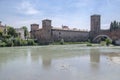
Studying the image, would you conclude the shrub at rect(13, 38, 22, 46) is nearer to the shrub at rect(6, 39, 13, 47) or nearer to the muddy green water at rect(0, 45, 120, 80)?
the shrub at rect(6, 39, 13, 47)

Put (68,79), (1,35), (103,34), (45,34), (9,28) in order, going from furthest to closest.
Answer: (103,34) < (45,34) < (9,28) < (1,35) < (68,79)

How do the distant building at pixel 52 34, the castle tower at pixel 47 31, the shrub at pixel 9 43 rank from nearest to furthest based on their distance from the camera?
1. the shrub at pixel 9 43
2. the castle tower at pixel 47 31
3. the distant building at pixel 52 34

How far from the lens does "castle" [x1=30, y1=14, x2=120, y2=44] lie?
6112 centimetres

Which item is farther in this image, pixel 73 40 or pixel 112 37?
pixel 73 40

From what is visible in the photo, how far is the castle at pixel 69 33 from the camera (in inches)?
2406

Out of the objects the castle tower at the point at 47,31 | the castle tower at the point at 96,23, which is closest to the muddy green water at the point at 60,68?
the castle tower at the point at 47,31

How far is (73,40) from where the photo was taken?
6738cm

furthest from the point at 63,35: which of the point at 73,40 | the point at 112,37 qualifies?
the point at 112,37

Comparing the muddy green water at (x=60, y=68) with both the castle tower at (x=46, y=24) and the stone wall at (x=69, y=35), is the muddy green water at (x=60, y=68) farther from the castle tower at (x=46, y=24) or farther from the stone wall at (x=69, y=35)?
the stone wall at (x=69, y=35)

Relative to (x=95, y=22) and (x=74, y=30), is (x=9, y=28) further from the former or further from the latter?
(x=95, y=22)

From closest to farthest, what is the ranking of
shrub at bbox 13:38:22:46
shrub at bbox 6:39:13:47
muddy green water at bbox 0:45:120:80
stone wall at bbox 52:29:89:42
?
muddy green water at bbox 0:45:120:80 → shrub at bbox 6:39:13:47 → shrub at bbox 13:38:22:46 → stone wall at bbox 52:29:89:42

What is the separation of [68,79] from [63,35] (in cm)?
5592

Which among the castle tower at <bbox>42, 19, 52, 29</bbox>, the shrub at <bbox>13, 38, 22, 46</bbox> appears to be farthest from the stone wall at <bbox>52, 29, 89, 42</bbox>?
the shrub at <bbox>13, 38, 22, 46</bbox>

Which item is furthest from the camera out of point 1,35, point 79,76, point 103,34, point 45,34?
point 103,34
